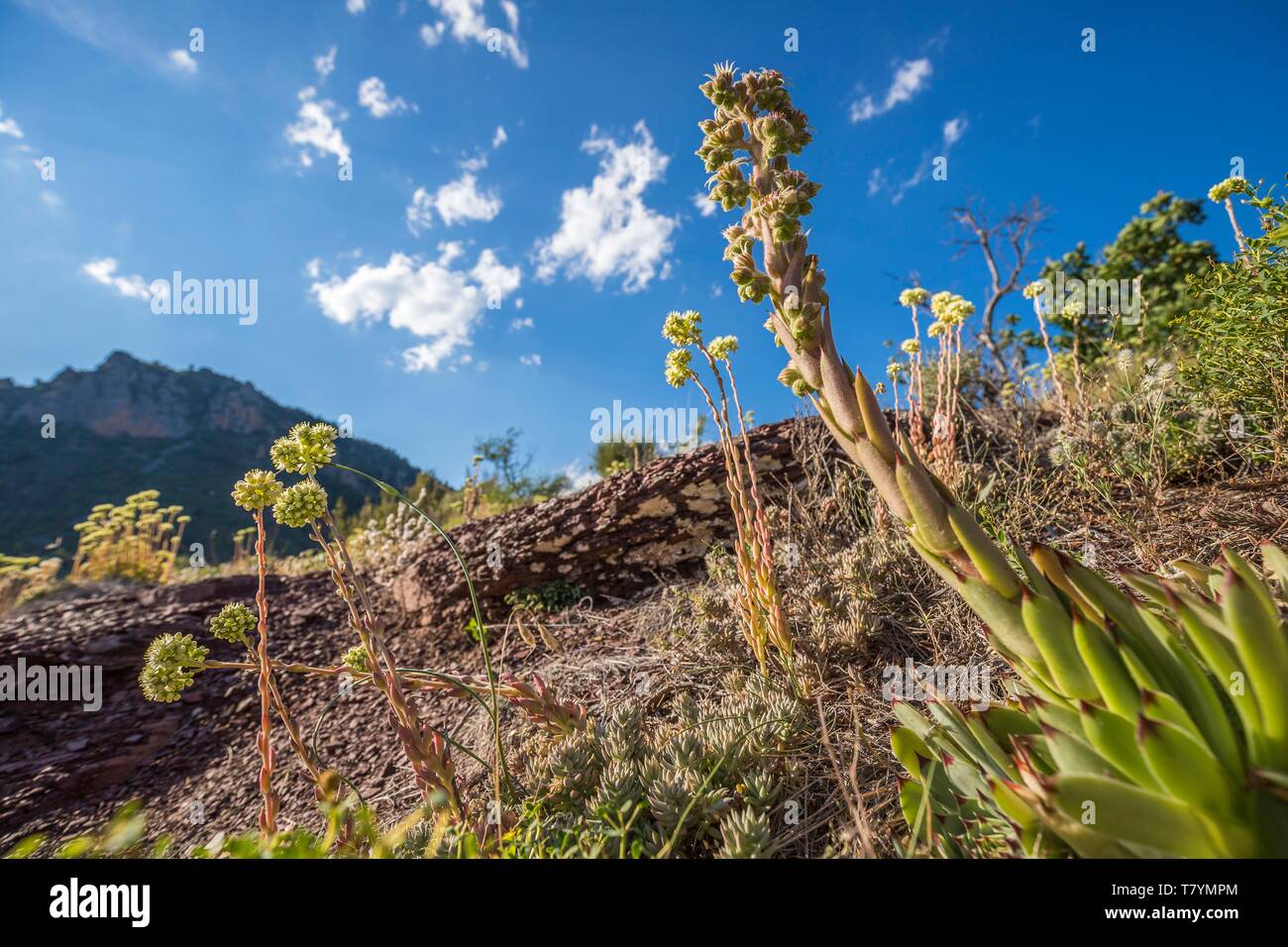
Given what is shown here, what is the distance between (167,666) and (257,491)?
0.58 metres

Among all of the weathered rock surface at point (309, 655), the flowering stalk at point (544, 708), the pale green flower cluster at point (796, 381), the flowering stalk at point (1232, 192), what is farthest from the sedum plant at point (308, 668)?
the flowering stalk at point (1232, 192)

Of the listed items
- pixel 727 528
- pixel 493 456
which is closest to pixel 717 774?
pixel 727 528

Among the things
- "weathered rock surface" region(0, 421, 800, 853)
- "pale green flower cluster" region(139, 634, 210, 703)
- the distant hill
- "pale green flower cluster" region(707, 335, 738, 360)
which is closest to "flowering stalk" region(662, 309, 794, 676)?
"pale green flower cluster" region(707, 335, 738, 360)

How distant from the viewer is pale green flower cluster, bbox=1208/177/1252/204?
3004mm

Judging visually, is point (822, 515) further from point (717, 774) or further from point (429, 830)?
point (429, 830)

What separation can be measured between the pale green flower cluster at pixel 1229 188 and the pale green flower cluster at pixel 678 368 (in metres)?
3.27

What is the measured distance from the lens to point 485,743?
253cm

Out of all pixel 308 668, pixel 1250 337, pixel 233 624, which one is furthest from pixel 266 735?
pixel 1250 337

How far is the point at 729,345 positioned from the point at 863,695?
5.25 feet

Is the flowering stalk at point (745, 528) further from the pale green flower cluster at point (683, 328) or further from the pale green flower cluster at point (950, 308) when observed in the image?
the pale green flower cluster at point (950, 308)

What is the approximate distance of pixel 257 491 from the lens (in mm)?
1642

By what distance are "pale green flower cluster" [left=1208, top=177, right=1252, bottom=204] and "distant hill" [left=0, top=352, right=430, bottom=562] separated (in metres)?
18.2

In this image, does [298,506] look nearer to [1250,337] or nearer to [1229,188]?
[1250,337]

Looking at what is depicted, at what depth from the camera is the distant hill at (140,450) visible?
25.3 m
